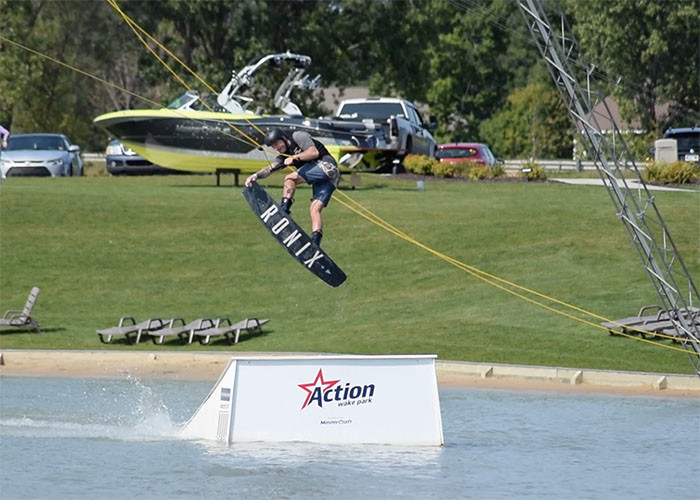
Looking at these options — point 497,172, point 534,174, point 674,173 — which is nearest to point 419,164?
point 497,172

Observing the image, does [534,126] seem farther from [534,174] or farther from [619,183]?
[619,183]

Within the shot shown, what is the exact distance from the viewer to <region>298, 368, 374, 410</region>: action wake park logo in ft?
59.5

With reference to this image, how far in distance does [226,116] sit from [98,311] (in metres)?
10.4

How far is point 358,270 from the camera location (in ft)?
104

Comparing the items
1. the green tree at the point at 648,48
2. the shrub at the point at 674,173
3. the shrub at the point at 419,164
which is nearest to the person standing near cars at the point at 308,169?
the shrub at the point at 674,173

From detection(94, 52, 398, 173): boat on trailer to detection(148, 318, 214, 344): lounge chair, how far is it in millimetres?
11141

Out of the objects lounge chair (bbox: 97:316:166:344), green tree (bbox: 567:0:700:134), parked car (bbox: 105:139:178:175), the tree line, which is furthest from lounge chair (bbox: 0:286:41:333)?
green tree (bbox: 567:0:700:134)

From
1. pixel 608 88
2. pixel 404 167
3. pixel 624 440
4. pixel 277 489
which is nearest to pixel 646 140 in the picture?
pixel 608 88

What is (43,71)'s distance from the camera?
2638 inches

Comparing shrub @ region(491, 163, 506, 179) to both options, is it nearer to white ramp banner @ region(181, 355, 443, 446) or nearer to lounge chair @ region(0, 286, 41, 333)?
lounge chair @ region(0, 286, 41, 333)

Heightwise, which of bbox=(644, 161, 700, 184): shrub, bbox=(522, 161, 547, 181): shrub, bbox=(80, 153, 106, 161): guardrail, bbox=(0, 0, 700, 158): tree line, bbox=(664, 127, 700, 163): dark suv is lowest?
bbox=(80, 153, 106, 161): guardrail

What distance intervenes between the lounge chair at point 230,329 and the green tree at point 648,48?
3278 centimetres

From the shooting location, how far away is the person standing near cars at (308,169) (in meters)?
17.7

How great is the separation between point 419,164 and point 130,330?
62.9 feet
